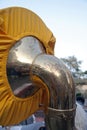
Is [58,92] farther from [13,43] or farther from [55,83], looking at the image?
[13,43]

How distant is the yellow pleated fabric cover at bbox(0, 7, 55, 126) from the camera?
1.21 m

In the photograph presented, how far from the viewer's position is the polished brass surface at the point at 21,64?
123 cm

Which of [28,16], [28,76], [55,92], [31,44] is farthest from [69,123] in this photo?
[28,16]

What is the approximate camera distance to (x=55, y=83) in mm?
1258

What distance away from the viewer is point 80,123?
1.63 meters

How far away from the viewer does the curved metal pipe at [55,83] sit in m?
1.25

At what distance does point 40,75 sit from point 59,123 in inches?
8.4

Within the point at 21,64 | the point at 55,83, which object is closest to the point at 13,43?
the point at 21,64

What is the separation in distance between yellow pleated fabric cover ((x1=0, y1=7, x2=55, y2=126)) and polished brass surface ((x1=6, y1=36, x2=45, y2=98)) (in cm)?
2

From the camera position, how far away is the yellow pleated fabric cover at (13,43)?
121cm

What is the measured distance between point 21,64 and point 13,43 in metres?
0.09

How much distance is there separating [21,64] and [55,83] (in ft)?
0.53

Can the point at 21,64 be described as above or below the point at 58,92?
above

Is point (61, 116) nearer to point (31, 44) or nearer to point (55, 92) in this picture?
point (55, 92)
